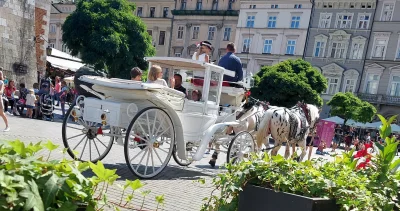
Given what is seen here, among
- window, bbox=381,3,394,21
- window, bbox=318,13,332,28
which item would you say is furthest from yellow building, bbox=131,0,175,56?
window, bbox=381,3,394,21

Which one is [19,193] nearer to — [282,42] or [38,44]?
[38,44]

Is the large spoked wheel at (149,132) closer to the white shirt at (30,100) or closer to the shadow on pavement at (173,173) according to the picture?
the shadow on pavement at (173,173)

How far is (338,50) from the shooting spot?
38.7 metres

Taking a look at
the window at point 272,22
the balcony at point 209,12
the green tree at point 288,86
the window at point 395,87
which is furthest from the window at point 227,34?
the window at point 395,87

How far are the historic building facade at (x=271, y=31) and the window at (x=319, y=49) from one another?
4.31 feet

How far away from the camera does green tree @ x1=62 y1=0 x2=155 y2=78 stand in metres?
21.5

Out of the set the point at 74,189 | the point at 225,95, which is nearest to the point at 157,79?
the point at 225,95

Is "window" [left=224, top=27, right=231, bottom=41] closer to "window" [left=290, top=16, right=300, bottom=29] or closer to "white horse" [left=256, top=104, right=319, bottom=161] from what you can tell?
"window" [left=290, top=16, right=300, bottom=29]

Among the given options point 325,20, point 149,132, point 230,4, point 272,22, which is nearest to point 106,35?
point 149,132

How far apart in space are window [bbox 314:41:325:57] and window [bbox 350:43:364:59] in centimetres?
270

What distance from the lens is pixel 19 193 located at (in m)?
1.23

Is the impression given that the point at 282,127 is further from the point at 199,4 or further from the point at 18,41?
the point at 199,4

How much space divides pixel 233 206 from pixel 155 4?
48.6m

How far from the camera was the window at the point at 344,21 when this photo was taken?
3819 cm
